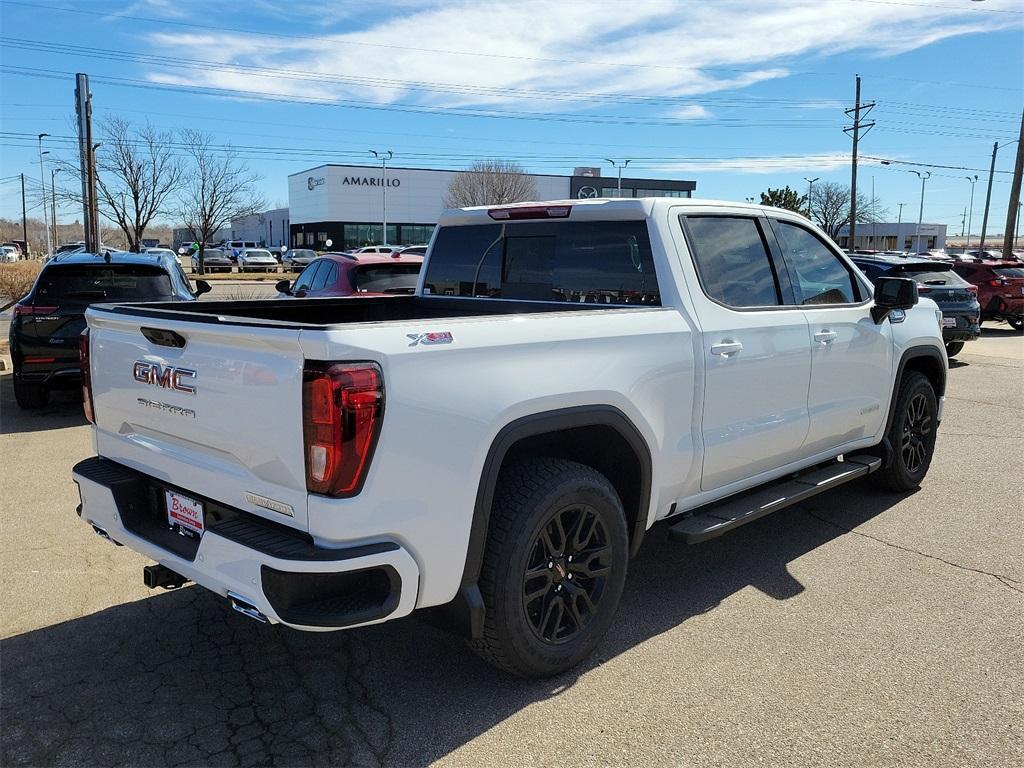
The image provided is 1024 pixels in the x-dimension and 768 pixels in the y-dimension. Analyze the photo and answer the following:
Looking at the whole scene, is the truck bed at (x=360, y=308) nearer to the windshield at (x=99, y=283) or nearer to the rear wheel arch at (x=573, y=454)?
the rear wheel arch at (x=573, y=454)

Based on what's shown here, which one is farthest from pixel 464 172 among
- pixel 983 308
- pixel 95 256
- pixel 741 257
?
pixel 741 257

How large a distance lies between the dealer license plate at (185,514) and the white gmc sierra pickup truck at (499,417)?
2cm

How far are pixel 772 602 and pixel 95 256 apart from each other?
7704mm

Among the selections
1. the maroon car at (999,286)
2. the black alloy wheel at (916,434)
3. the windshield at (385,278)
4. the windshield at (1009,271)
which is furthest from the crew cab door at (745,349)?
the windshield at (1009,271)

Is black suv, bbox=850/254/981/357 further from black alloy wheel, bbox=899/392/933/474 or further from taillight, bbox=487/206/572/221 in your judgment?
taillight, bbox=487/206/572/221

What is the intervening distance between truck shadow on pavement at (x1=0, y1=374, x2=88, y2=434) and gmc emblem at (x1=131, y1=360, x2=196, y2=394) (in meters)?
5.44

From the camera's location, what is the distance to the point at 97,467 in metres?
3.57

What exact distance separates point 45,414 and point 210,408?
22.3ft

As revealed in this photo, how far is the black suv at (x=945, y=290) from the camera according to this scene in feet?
43.1

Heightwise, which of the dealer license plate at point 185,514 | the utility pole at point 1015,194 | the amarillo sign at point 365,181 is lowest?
the dealer license plate at point 185,514

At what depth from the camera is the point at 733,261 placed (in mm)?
4250

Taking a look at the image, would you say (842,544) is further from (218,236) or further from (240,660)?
(218,236)

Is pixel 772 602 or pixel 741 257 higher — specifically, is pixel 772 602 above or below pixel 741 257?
below

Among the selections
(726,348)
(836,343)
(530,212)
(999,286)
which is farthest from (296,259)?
(726,348)
